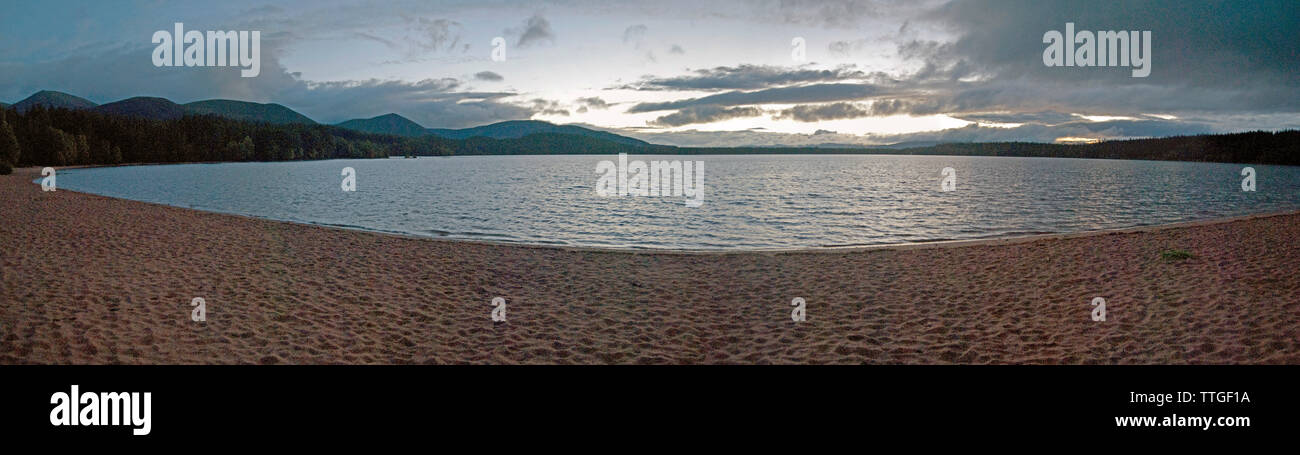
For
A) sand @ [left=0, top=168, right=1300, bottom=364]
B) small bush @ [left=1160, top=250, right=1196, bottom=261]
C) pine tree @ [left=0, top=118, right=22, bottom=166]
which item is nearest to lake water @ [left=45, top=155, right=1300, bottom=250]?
sand @ [left=0, top=168, right=1300, bottom=364]

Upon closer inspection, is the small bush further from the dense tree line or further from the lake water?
the dense tree line

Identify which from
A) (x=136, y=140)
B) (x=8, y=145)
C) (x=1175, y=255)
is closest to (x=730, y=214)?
(x=1175, y=255)

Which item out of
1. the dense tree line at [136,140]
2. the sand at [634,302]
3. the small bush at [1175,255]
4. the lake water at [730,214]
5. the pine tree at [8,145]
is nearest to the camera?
the sand at [634,302]

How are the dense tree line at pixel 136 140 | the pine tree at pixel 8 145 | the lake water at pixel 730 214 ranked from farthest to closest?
the dense tree line at pixel 136 140 < the pine tree at pixel 8 145 < the lake water at pixel 730 214

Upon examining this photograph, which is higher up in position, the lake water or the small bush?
the lake water

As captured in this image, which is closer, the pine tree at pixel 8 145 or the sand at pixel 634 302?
the sand at pixel 634 302

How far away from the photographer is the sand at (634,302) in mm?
8516

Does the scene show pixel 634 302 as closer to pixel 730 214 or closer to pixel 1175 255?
pixel 1175 255

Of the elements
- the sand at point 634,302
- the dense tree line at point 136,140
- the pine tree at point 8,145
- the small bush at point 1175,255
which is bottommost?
the sand at point 634,302

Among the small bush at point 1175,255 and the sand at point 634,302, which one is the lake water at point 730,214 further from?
the small bush at point 1175,255

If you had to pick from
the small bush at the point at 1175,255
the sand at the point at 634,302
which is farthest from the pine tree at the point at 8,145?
the small bush at the point at 1175,255

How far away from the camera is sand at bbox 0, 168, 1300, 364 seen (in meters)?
8.52

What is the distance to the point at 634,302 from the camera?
11930 millimetres
